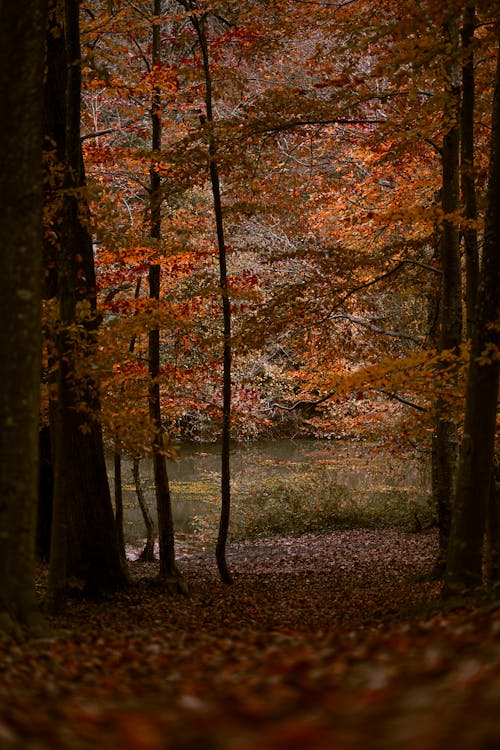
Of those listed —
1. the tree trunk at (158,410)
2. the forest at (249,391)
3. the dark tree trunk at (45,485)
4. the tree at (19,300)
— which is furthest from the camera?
the dark tree trunk at (45,485)

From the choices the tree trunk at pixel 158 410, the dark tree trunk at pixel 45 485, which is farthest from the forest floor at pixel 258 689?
the dark tree trunk at pixel 45 485

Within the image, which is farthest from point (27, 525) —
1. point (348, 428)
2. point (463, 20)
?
point (348, 428)

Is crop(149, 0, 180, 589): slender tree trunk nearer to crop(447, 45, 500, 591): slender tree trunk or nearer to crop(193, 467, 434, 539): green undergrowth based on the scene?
crop(447, 45, 500, 591): slender tree trunk

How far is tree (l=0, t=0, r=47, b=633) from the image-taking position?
4.87 meters

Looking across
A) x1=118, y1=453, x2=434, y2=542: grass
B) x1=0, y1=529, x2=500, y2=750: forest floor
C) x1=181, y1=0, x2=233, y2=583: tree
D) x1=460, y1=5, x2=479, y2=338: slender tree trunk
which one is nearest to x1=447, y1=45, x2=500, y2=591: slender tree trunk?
x1=0, y1=529, x2=500, y2=750: forest floor

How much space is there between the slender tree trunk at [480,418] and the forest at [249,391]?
0.07 feet

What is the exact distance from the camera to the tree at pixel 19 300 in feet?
16.0

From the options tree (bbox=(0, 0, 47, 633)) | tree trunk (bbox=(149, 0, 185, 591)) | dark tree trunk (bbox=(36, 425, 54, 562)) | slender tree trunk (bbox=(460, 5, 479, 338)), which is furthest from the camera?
dark tree trunk (bbox=(36, 425, 54, 562))

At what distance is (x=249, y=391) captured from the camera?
58.3 ft

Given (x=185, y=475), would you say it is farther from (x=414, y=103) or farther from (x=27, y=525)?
(x=27, y=525)

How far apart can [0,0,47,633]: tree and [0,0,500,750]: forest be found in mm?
15

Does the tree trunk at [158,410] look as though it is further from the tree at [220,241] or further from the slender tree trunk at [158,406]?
the tree at [220,241]

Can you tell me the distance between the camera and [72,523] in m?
9.30

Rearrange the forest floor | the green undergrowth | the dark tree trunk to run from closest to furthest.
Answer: the forest floor → the dark tree trunk → the green undergrowth
